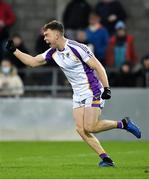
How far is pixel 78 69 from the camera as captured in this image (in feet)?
44.5

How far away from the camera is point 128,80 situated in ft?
71.7

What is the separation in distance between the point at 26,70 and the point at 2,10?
6.99 ft

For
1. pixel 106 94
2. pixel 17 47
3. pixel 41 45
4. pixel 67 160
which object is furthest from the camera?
pixel 41 45

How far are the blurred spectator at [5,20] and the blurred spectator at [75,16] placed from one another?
1.43 meters

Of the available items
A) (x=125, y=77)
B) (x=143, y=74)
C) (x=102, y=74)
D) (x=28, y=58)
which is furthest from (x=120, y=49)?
(x=102, y=74)

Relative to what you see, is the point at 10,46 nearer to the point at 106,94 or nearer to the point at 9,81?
the point at 106,94

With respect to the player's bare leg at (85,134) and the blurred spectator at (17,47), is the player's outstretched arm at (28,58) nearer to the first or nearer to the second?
the player's bare leg at (85,134)

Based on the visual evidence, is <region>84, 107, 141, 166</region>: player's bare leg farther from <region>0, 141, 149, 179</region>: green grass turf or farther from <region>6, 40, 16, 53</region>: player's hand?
<region>6, 40, 16, 53</region>: player's hand

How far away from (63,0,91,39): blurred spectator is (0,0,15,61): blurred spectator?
4.69 ft

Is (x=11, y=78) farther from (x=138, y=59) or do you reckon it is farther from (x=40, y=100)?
(x=138, y=59)

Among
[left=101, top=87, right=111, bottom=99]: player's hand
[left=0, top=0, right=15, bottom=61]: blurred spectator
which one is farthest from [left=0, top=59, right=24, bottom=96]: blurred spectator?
[left=101, top=87, right=111, bottom=99]: player's hand

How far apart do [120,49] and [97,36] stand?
0.64 meters

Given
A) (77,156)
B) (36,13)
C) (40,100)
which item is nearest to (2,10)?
(36,13)

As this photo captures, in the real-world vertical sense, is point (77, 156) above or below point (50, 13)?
below
